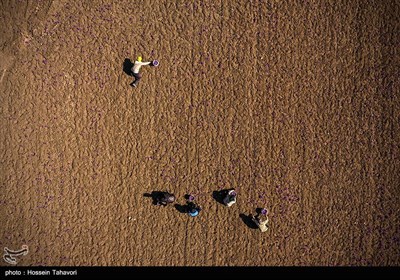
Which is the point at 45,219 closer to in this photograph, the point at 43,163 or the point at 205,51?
the point at 43,163

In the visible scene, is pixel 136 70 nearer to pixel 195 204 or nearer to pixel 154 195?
pixel 154 195

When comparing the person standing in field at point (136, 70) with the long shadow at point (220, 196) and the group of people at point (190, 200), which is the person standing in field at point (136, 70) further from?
the long shadow at point (220, 196)

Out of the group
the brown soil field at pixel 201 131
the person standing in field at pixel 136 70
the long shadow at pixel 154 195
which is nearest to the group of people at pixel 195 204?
the long shadow at pixel 154 195

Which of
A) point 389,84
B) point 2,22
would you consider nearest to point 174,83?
point 2,22

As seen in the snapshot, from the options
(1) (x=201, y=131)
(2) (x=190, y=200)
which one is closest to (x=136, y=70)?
(1) (x=201, y=131)

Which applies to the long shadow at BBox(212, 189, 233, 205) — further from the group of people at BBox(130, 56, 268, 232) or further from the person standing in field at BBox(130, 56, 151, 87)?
the person standing in field at BBox(130, 56, 151, 87)

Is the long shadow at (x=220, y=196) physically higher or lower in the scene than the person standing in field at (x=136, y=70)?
lower
